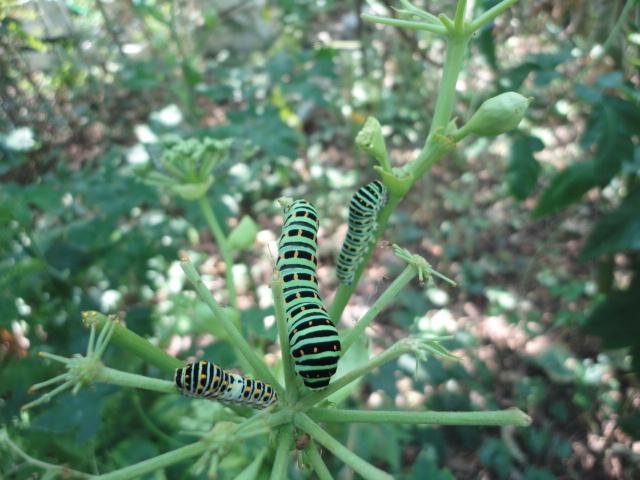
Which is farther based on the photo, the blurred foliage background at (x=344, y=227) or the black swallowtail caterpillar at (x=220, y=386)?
the blurred foliage background at (x=344, y=227)

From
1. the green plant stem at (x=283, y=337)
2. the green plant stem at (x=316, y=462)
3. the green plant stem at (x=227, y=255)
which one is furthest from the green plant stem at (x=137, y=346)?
the green plant stem at (x=227, y=255)

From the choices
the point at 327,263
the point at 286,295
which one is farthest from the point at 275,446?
the point at 327,263

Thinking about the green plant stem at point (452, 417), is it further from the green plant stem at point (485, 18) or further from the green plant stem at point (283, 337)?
the green plant stem at point (485, 18)

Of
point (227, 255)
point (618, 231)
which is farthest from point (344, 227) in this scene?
point (227, 255)

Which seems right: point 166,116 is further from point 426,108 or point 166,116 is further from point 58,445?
point 426,108

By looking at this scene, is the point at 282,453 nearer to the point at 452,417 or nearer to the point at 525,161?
the point at 452,417

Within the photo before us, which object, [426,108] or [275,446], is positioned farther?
[426,108]
